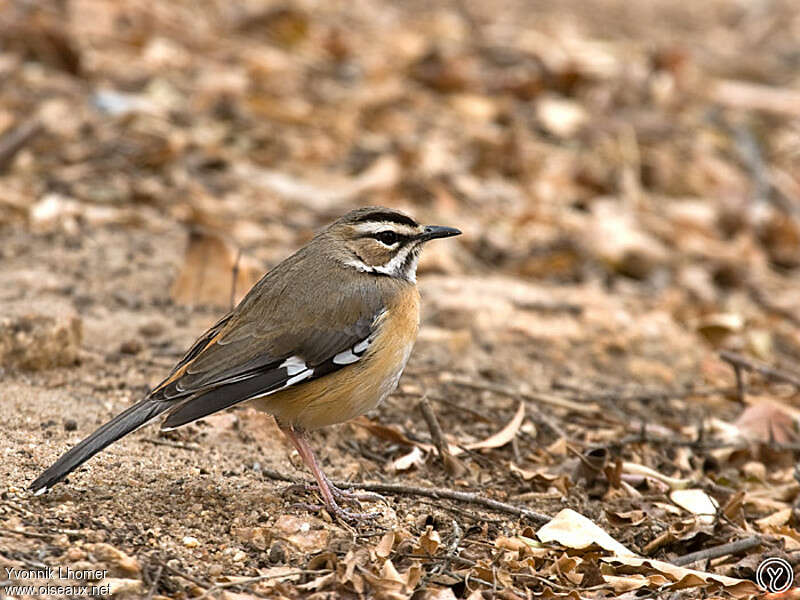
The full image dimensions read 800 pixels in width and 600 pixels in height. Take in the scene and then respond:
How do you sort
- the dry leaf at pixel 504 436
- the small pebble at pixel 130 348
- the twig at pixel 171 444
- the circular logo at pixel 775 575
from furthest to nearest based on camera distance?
the small pebble at pixel 130 348, the dry leaf at pixel 504 436, the twig at pixel 171 444, the circular logo at pixel 775 575

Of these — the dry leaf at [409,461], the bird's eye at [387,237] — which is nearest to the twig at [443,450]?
the dry leaf at [409,461]

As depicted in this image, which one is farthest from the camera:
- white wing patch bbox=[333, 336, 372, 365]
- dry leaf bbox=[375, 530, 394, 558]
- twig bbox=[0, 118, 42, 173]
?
twig bbox=[0, 118, 42, 173]

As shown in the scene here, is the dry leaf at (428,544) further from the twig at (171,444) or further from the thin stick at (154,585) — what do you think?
the twig at (171,444)

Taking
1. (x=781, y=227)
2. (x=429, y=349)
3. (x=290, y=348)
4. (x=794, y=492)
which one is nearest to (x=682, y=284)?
(x=781, y=227)

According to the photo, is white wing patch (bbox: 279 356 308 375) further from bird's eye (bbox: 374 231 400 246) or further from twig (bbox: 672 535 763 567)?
twig (bbox: 672 535 763 567)

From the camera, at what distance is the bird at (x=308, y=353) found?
506cm

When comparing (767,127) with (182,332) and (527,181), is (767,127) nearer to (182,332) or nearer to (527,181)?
(527,181)

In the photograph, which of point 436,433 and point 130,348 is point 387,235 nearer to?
point 436,433

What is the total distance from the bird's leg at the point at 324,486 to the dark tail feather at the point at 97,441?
2.55ft

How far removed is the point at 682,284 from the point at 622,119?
133 inches

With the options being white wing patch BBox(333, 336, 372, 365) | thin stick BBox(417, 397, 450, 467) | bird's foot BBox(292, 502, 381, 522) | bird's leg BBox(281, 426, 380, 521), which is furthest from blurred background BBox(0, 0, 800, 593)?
white wing patch BBox(333, 336, 372, 365)

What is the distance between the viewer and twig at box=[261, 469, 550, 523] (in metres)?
5.33

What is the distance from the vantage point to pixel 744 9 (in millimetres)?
17969

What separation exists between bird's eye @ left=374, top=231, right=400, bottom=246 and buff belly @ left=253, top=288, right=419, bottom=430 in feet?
Answer: 2.17
